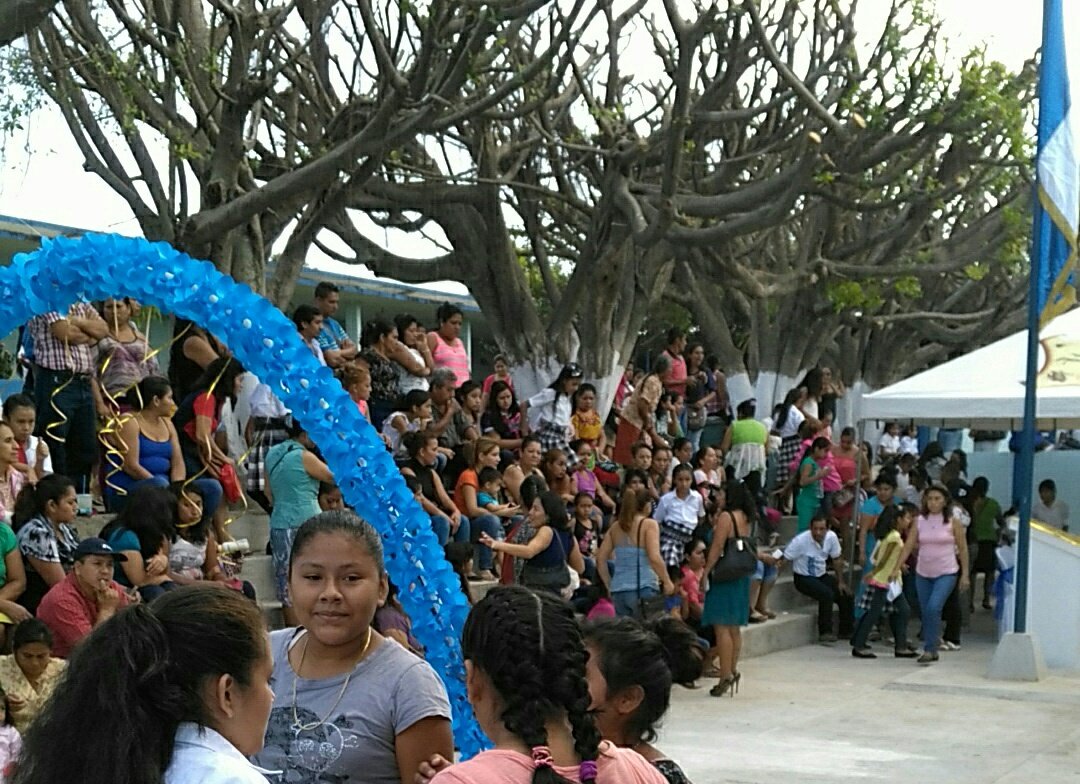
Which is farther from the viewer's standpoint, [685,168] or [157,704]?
[685,168]

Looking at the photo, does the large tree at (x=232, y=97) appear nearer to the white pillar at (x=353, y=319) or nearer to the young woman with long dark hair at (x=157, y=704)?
the young woman with long dark hair at (x=157, y=704)

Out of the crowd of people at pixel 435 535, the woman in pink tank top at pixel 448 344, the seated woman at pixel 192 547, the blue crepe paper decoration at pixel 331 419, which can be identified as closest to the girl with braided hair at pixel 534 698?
the crowd of people at pixel 435 535

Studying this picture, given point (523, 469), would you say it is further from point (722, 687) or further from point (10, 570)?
point (10, 570)

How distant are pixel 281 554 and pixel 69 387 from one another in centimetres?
174

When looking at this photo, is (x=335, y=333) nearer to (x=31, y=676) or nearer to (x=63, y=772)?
(x=31, y=676)

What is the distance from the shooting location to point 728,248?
2266 centimetres

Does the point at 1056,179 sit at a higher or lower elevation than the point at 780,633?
higher

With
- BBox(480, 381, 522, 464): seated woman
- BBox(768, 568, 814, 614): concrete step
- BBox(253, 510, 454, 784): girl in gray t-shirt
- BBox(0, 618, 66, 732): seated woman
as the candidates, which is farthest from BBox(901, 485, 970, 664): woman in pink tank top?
BBox(253, 510, 454, 784): girl in gray t-shirt

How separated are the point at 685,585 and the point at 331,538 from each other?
403 inches

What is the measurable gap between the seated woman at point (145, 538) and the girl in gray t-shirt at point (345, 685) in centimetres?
453

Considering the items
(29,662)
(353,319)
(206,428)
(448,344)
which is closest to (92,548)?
(29,662)

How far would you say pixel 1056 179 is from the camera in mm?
13211

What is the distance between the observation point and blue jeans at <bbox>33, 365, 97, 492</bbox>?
10.0 metres

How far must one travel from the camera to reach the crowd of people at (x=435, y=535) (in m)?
2.64
